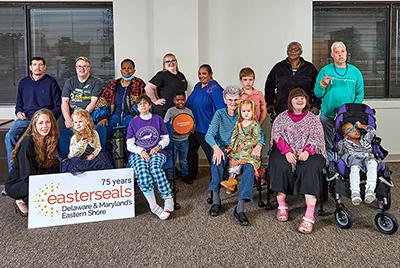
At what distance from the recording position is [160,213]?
3.58 meters

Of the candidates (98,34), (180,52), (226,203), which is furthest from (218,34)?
(226,203)

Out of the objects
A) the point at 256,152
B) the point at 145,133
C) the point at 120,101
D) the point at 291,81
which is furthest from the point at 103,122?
the point at 291,81

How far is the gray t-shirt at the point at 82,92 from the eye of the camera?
14.1 ft

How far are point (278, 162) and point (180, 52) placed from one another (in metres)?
2.21

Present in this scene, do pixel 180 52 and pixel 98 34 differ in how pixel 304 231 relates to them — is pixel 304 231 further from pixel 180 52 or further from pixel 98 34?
pixel 98 34

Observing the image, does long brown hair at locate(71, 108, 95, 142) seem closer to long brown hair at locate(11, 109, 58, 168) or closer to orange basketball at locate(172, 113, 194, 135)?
long brown hair at locate(11, 109, 58, 168)

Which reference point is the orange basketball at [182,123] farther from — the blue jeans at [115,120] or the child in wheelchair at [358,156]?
the child in wheelchair at [358,156]

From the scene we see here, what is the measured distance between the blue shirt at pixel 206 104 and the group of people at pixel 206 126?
11mm

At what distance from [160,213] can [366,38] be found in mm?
3827

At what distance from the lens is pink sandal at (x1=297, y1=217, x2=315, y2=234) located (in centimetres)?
323

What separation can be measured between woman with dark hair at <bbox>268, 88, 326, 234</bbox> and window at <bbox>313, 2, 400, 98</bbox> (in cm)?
225

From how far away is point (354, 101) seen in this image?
4113 millimetres

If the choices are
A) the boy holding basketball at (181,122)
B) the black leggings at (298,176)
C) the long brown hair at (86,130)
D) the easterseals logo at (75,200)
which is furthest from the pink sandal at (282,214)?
the long brown hair at (86,130)

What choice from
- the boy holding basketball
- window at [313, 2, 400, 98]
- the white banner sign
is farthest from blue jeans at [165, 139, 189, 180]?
window at [313, 2, 400, 98]
